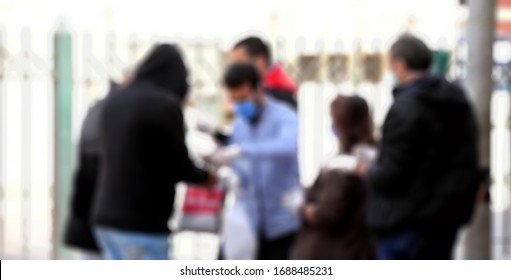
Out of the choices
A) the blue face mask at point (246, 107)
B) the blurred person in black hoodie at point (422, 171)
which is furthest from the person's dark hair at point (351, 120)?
the blue face mask at point (246, 107)

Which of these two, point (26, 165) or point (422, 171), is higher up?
point (422, 171)

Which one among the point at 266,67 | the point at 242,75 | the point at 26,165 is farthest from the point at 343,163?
the point at 26,165

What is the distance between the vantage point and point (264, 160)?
666 cm

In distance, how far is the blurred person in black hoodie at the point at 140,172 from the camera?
5.96 m

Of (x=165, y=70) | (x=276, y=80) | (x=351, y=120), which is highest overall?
(x=165, y=70)

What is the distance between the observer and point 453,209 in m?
6.00

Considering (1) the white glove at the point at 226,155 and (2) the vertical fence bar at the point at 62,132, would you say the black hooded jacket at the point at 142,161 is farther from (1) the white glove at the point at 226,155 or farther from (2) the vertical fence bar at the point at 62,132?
(2) the vertical fence bar at the point at 62,132

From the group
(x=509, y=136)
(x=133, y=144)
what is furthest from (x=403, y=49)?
(x=509, y=136)

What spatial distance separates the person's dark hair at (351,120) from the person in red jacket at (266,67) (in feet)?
3.41

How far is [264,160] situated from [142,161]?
88 cm

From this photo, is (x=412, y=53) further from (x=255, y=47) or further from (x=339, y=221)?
(x=255, y=47)

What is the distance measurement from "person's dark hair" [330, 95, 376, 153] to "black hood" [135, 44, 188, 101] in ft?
2.49

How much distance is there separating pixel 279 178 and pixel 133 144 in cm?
101
